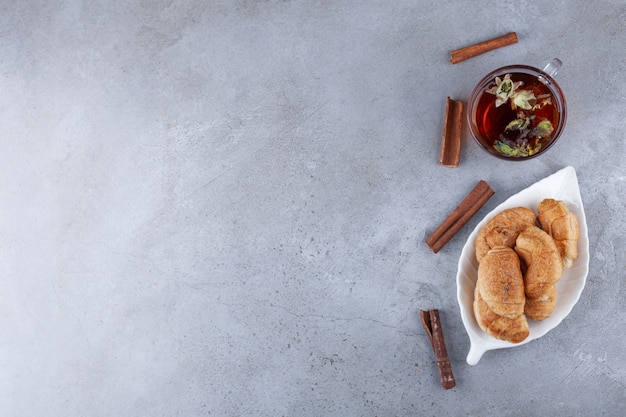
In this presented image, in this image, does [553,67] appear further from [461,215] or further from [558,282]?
[558,282]

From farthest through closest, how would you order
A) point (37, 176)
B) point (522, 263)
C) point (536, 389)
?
point (37, 176)
point (536, 389)
point (522, 263)

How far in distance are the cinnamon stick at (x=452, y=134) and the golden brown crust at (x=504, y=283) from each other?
1.05ft

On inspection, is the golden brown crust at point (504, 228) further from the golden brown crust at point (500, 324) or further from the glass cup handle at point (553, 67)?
the glass cup handle at point (553, 67)

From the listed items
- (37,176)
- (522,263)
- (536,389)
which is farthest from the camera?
(37,176)

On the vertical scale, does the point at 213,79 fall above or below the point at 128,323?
above

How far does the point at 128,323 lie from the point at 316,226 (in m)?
0.67

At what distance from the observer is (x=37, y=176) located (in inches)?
70.4

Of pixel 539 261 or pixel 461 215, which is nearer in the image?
pixel 539 261

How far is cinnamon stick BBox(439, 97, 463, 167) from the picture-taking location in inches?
64.6

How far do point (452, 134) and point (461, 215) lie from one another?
0.81ft

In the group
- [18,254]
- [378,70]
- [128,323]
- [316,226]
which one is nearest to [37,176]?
[18,254]

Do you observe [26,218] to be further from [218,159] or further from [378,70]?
[378,70]

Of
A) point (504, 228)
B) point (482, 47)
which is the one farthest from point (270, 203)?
point (482, 47)

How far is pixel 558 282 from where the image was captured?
63.0 inches
